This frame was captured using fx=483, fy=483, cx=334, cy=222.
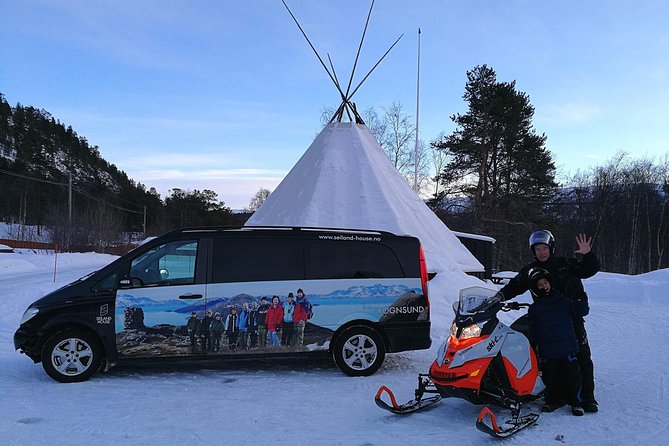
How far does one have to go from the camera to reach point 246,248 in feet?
19.8

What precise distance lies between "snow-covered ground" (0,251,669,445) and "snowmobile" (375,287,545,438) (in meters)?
0.27

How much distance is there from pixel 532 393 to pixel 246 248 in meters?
3.57

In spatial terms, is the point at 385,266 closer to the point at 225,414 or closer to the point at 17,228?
the point at 225,414

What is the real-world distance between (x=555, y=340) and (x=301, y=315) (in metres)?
2.87

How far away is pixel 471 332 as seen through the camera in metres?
4.24

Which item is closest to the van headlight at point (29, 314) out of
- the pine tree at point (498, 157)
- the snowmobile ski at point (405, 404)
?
the snowmobile ski at point (405, 404)

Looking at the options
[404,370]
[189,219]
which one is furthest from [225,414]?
[189,219]

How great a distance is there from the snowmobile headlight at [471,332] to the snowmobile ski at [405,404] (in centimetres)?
88

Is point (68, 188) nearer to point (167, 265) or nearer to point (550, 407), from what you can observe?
point (167, 265)

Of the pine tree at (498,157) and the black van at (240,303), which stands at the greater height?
the pine tree at (498,157)

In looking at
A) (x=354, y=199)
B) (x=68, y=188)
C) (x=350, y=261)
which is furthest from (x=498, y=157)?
(x=68, y=188)

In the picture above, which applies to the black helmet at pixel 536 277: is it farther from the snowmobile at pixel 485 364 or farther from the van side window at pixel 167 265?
the van side window at pixel 167 265

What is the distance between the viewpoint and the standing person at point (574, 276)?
4.67 metres

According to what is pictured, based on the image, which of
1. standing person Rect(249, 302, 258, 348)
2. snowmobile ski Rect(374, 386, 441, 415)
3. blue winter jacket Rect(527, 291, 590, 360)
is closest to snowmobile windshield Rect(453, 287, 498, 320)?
blue winter jacket Rect(527, 291, 590, 360)
